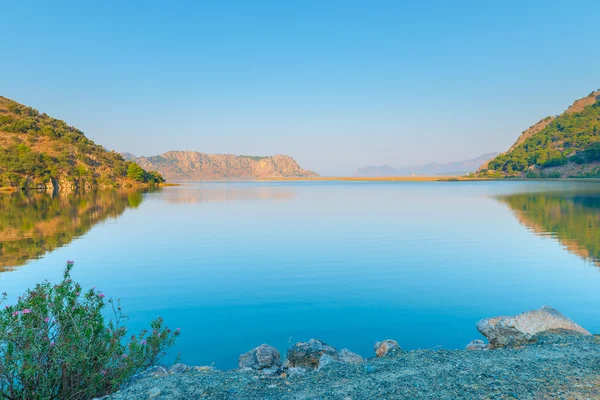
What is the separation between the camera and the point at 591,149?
133 meters

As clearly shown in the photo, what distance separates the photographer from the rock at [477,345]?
30.7 ft

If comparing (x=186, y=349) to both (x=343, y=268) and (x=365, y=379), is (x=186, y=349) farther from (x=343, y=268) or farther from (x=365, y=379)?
(x=343, y=268)

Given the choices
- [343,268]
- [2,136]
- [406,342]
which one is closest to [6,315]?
[406,342]

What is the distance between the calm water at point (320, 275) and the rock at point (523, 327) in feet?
3.46

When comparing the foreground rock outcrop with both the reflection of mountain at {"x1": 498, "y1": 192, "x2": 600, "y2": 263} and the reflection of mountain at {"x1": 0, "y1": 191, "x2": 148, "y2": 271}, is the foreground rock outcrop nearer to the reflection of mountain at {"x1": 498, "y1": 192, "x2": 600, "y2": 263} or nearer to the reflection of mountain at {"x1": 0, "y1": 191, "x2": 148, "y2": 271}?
the reflection of mountain at {"x1": 498, "y1": 192, "x2": 600, "y2": 263}

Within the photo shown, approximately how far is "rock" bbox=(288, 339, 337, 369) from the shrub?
11.4ft

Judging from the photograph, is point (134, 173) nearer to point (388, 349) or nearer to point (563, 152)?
point (388, 349)

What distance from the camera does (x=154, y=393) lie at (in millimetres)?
6160

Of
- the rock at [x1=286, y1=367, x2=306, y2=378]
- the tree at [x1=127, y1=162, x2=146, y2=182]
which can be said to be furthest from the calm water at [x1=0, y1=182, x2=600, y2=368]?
the tree at [x1=127, y1=162, x2=146, y2=182]

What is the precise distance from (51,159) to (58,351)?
398 ft

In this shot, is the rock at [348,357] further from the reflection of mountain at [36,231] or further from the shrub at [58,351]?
the reflection of mountain at [36,231]

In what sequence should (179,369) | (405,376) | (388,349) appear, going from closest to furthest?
(405,376)
(179,369)
(388,349)

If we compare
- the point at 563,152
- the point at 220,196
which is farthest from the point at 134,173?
the point at 563,152

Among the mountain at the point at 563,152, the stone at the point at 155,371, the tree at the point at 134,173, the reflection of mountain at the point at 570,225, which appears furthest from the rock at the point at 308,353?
the mountain at the point at 563,152
